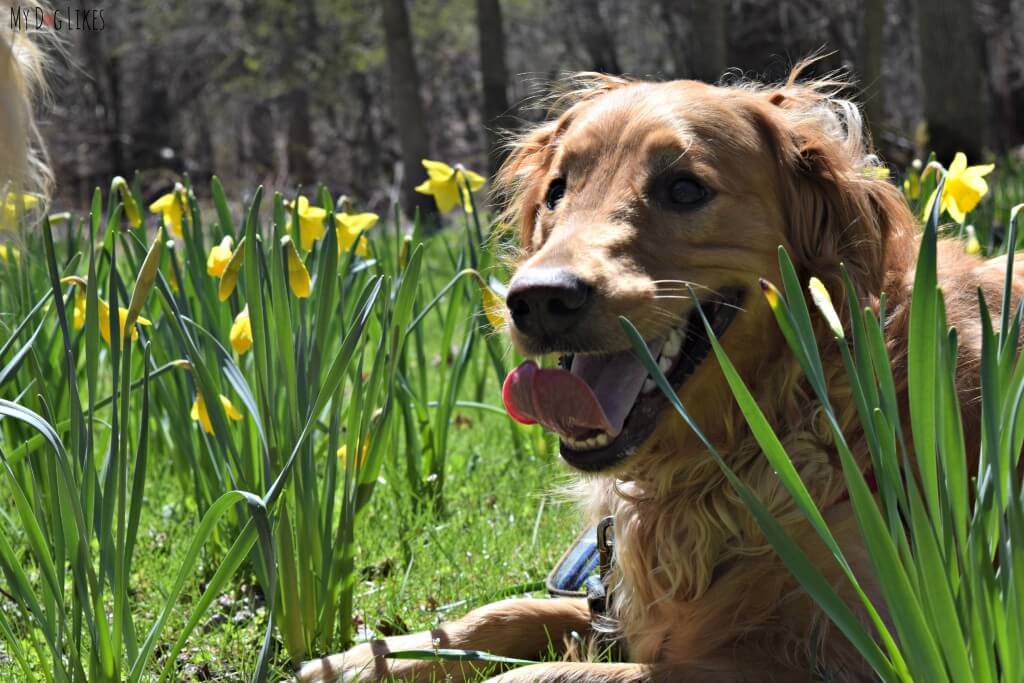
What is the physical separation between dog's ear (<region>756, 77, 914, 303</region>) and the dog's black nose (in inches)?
21.1

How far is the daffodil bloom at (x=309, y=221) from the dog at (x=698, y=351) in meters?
0.75

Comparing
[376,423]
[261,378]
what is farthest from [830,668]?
[261,378]

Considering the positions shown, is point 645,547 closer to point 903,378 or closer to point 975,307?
point 903,378

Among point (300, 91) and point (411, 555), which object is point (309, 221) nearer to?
point (411, 555)

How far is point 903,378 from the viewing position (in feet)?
6.63

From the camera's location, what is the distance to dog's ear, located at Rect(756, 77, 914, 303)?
83.0 inches

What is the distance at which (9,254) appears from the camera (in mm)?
2949

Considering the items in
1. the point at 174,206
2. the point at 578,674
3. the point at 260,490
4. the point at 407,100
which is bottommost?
the point at 578,674

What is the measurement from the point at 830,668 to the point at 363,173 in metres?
17.6

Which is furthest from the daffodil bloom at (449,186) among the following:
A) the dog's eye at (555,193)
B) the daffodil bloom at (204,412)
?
the daffodil bloom at (204,412)

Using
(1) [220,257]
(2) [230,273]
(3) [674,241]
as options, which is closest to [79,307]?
(1) [220,257]

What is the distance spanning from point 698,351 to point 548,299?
0.37 meters

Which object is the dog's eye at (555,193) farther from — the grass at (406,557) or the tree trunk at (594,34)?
the tree trunk at (594,34)

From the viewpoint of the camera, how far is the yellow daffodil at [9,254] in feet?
8.95
